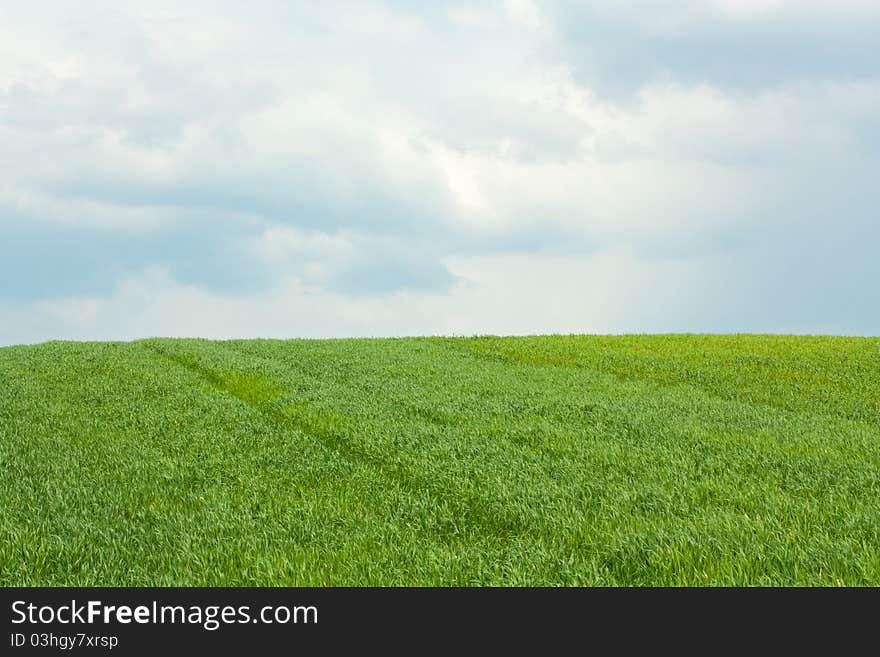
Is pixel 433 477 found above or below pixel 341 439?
below

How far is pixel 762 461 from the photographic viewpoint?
1191 centimetres

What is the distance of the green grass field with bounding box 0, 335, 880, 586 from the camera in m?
7.38

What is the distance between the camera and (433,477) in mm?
11094

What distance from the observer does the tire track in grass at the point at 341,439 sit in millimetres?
9045

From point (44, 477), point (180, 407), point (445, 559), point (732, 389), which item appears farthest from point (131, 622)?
point (732, 389)

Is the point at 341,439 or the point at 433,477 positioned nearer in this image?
the point at 433,477

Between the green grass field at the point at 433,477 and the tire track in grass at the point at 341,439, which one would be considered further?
the tire track in grass at the point at 341,439

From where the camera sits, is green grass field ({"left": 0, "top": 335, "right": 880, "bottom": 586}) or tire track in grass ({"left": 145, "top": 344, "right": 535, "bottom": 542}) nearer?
green grass field ({"left": 0, "top": 335, "right": 880, "bottom": 586})

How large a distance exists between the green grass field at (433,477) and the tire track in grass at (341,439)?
49 millimetres

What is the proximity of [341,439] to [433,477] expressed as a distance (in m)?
3.41

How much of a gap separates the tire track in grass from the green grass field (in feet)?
0.16

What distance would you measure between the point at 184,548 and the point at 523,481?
482cm

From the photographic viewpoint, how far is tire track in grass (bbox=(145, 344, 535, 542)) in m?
9.04

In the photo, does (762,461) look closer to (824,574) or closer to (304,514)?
(824,574)
